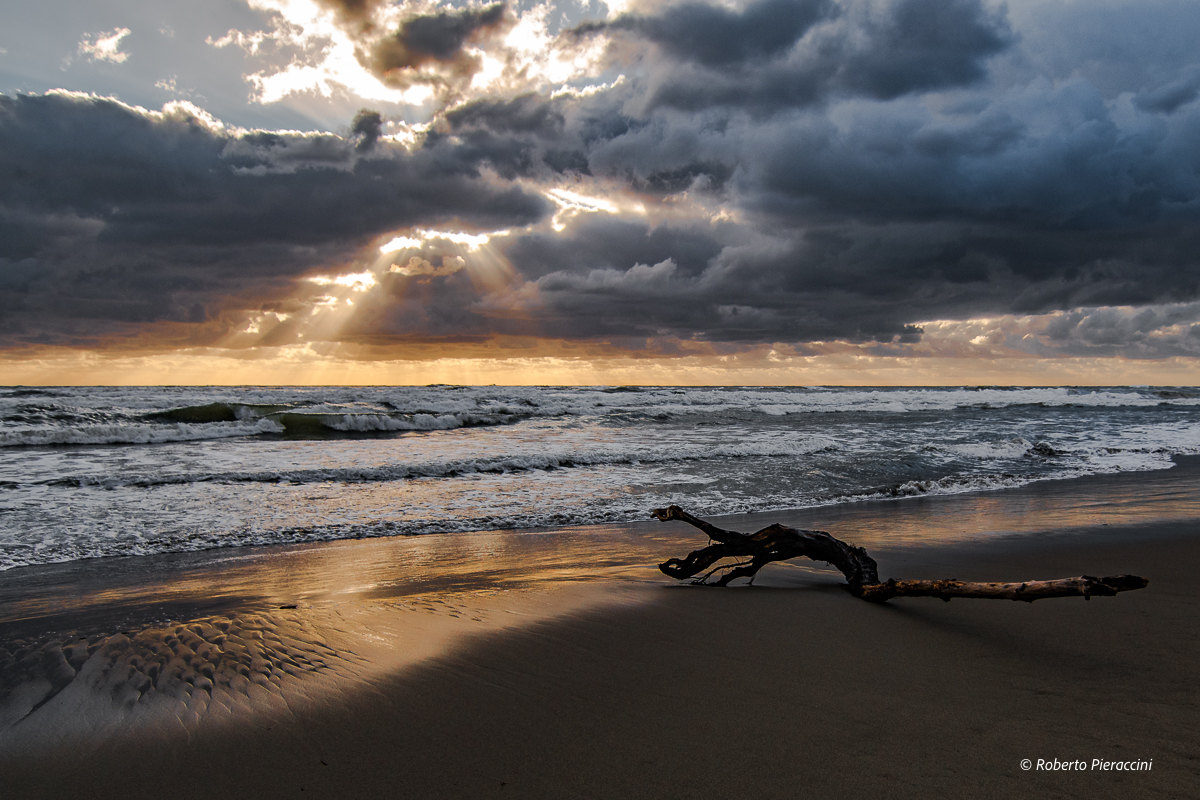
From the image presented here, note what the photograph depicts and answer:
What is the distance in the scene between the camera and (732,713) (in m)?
2.84

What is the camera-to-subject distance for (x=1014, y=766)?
238 cm

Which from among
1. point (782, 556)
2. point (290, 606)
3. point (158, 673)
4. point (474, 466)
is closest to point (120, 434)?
point (474, 466)

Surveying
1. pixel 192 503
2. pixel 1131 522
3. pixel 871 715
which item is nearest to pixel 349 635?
pixel 871 715

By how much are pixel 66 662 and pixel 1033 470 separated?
634 inches

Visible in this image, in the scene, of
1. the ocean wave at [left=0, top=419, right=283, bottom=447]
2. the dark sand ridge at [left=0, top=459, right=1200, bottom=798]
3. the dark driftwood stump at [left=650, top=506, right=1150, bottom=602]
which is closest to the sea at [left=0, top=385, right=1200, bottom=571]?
the ocean wave at [left=0, top=419, right=283, bottom=447]

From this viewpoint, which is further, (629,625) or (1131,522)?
(1131,522)

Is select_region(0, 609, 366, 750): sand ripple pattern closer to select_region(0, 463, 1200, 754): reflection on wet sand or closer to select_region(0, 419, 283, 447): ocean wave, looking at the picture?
select_region(0, 463, 1200, 754): reflection on wet sand

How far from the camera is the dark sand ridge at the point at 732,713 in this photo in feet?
7.77

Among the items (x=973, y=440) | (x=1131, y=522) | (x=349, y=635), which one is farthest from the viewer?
(x=973, y=440)

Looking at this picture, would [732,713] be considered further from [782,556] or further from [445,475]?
[445,475]

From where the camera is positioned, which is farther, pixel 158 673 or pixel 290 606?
pixel 290 606

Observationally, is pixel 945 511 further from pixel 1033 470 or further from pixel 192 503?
pixel 192 503

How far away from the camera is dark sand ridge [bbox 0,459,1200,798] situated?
2369 millimetres

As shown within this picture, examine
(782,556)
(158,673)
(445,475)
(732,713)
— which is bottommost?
(445,475)
